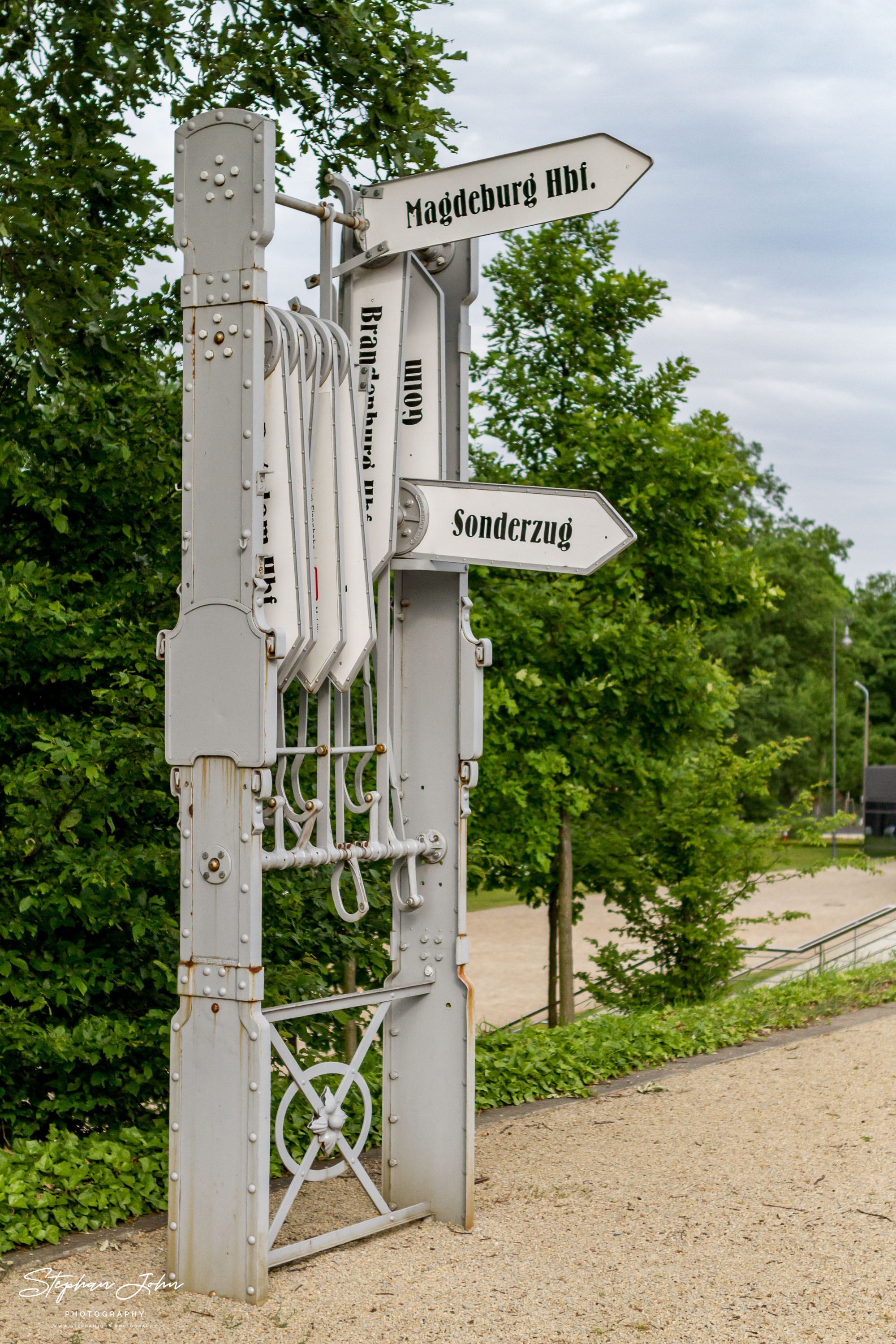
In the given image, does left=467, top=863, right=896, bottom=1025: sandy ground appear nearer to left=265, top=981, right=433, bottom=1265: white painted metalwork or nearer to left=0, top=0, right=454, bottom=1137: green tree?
left=0, top=0, right=454, bottom=1137: green tree

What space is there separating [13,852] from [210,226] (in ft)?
8.49

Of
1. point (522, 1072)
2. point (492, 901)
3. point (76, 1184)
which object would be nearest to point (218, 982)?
point (76, 1184)

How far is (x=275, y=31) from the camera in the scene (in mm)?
6934

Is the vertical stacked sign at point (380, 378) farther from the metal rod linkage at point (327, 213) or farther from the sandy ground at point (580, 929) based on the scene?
the sandy ground at point (580, 929)

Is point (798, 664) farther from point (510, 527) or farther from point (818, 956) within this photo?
point (510, 527)

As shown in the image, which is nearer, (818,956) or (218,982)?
(218,982)

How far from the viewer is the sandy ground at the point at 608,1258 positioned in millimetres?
3643

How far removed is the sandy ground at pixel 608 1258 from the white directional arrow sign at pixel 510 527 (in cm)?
207

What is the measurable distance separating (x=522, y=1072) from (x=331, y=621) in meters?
3.27

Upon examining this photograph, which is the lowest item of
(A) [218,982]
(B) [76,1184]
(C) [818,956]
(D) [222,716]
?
(C) [818,956]

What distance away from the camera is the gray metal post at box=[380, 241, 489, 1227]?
4.45 m

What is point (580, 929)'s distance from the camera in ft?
92.1

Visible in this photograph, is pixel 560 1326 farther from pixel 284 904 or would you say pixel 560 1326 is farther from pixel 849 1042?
pixel 849 1042

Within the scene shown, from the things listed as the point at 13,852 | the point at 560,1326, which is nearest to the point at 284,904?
the point at 13,852
